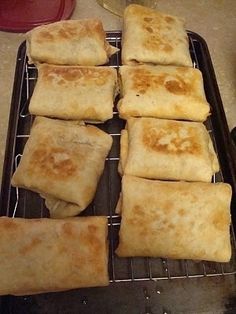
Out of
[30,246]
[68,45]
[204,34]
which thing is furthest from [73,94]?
[204,34]

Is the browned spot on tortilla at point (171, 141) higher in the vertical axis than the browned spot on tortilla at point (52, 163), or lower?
higher

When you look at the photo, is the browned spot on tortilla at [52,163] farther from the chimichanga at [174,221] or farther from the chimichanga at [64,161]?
the chimichanga at [174,221]

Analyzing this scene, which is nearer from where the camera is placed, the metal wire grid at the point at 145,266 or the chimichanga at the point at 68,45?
the metal wire grid at the point at 145,266

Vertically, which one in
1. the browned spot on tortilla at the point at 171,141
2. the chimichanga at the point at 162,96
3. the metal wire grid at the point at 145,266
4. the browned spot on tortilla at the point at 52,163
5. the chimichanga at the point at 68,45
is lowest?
the metal wire grid at the point at 145,266

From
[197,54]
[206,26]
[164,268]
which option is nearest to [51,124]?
[164,268]

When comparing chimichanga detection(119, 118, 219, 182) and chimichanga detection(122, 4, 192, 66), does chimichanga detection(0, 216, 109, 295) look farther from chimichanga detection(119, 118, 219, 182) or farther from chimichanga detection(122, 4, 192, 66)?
chimichanga detection(122, 4, 192, 66)

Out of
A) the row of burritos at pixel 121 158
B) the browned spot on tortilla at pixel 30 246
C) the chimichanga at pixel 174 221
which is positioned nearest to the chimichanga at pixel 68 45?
the row of burritos at pixel 121 158

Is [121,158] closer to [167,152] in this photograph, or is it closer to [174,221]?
[167,152]

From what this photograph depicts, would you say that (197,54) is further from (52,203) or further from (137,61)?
(52,203)
